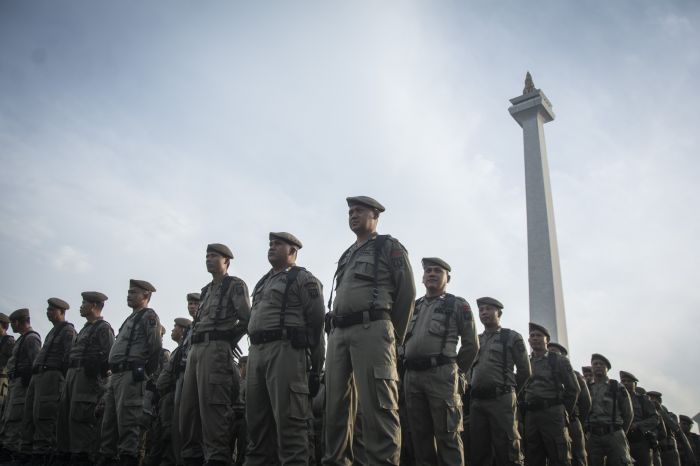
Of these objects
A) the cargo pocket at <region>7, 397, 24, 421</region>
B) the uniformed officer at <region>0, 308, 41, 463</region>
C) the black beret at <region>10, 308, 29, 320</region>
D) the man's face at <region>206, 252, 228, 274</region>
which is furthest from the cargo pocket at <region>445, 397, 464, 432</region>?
the black beret at <region>10, 308, 29, 320</region>

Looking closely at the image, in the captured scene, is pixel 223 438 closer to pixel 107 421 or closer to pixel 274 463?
pixel 274 463

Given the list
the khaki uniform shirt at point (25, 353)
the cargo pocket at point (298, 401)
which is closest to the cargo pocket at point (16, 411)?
the khaki uniform shirt at point (25, 353)

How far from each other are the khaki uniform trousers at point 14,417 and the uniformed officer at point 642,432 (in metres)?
11.5

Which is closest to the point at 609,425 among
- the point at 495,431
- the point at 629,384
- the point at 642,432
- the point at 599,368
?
the point at 599,368

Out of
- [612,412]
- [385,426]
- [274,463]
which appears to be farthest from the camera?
[612,412]

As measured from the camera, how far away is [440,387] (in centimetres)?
565

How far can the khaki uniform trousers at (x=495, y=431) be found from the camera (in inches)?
256

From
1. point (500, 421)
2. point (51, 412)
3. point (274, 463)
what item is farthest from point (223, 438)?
point (51, 412)

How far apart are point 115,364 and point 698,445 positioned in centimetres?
1967

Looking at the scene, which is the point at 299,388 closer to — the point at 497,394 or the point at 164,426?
the point at 497,394

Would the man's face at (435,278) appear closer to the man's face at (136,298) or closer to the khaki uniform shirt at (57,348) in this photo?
the man's face at (136,298)

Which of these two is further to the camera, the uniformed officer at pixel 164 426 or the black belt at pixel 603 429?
the black belt at pixel 603 429

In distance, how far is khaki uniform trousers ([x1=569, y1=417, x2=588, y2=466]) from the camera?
8426 mm

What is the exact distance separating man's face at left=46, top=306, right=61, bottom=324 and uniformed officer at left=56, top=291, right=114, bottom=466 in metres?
1.19
